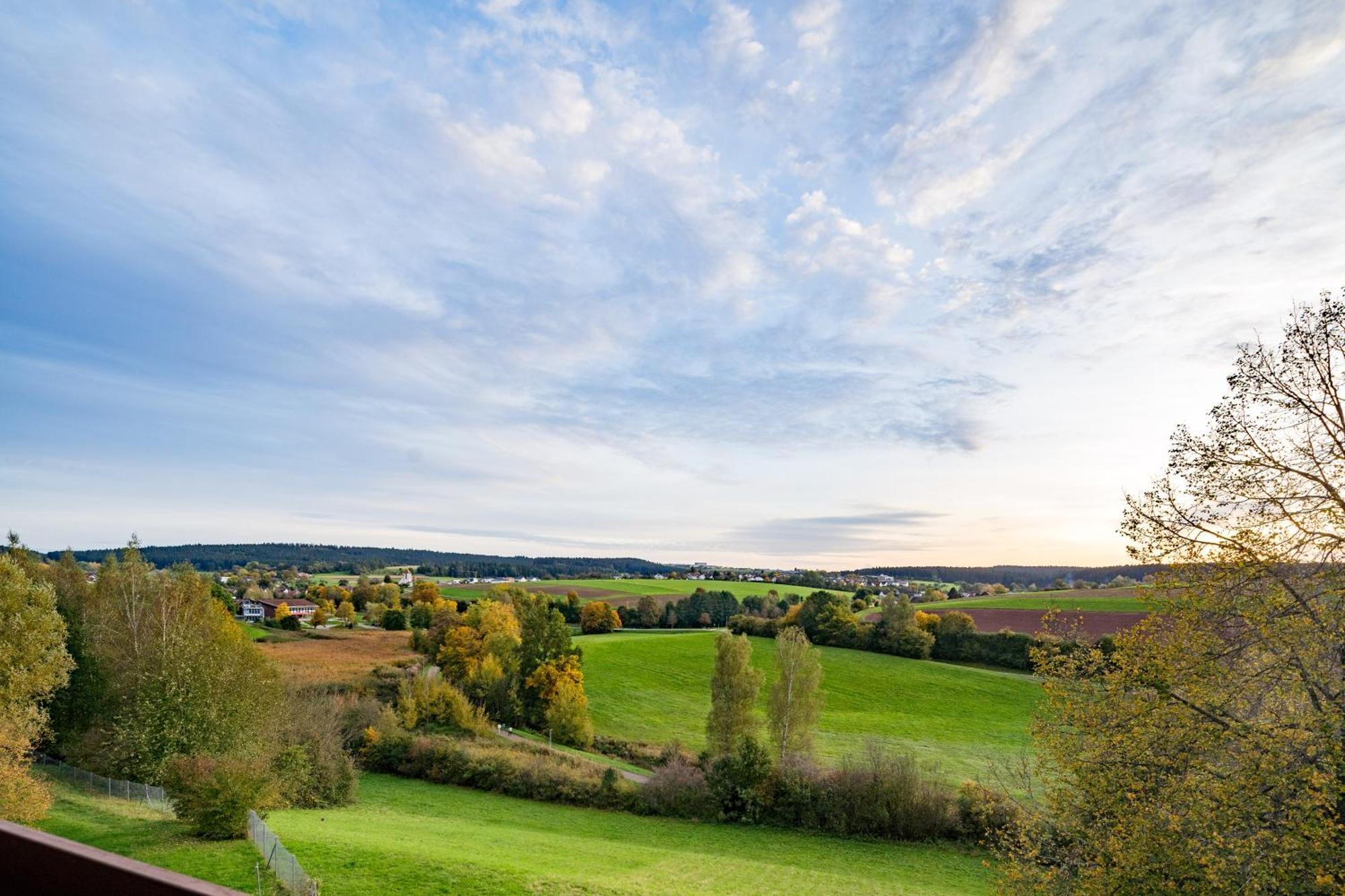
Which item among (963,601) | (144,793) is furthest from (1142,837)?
(963,601)

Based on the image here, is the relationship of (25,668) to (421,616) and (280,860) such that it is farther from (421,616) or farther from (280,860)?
(421,616)

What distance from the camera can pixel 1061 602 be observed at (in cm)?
7012

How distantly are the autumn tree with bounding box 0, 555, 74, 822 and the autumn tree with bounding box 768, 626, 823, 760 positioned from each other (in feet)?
111

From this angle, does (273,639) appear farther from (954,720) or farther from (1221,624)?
(1221,624)

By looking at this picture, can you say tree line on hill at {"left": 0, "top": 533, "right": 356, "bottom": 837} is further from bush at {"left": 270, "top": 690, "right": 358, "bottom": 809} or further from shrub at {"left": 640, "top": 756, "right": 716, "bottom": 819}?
shrub at {"left": 640, "top": 756, "right": 716, "bottom": 819}

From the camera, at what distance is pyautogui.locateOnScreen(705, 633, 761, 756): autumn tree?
4209 centimetres

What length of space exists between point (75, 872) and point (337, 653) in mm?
70140

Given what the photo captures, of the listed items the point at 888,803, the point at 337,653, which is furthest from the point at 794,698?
the point at 337,653

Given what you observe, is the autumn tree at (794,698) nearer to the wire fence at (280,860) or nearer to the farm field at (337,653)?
the wire fence at (280,860)

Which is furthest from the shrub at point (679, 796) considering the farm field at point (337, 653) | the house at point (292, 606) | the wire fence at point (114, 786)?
the house at point (292, 606)

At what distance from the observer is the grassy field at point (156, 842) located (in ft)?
59.4

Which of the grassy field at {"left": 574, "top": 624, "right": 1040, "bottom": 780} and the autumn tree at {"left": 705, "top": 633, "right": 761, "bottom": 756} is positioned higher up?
the autumn tree at {"left": 705, "top": 633, "right": 761, "bottom": 756}

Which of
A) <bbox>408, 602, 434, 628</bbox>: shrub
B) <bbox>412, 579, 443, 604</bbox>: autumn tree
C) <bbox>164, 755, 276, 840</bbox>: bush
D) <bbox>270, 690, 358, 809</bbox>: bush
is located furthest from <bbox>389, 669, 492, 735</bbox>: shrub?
<bbox>412, 579, 443, 604</bbox>: autumn tree

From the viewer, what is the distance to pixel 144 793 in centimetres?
2616
